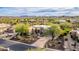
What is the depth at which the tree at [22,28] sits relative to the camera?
1.26 m

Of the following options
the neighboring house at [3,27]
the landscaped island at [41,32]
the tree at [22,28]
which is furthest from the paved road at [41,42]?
the neighboring house at [3,27]

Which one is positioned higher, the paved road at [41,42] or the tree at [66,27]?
the tree at [66,27]

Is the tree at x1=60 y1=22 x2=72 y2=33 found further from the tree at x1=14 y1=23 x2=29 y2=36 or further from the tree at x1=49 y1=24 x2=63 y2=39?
the tree at x1=14 y1=23 x2=29 y2=36

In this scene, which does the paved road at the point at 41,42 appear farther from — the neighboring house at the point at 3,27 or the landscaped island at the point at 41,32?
the neighboring house at the point at 3,27

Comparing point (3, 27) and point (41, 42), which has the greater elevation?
point (3, 27)

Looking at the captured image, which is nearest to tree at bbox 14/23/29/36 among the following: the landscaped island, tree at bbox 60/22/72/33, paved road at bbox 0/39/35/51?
the landscaped island

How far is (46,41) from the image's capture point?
1.26 m

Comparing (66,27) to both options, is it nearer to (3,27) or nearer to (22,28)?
(22,28)

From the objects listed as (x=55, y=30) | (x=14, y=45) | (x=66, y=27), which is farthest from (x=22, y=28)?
(x=66, y=27)

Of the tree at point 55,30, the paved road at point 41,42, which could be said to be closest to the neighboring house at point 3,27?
the paved road at point 41,42

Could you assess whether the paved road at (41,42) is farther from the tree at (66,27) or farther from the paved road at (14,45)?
the tree at (66,27)

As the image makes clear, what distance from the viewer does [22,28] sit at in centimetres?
126

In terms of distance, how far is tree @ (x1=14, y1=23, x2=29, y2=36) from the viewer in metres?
1.26
